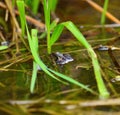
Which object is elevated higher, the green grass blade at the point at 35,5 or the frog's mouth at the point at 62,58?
the green grass blade at the point at 35,5

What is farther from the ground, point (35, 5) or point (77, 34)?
point (35, 5)

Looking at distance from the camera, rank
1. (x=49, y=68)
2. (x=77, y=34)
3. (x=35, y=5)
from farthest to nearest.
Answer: (x=35, y=5)
(x=49, y=68)
(x=77, y=34)

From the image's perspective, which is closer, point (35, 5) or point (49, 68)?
point (49, 68)

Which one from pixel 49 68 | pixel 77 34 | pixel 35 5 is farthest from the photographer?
pixel 35 5

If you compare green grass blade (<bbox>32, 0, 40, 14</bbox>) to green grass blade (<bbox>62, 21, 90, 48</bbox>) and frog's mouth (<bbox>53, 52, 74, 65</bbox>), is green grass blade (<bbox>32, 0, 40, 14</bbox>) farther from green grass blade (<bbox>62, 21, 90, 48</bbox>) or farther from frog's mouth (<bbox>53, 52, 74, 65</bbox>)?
green grass blade (<bbox>62, 21, 90, 48</bbox>)

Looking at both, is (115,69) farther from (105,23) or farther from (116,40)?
(105,23)

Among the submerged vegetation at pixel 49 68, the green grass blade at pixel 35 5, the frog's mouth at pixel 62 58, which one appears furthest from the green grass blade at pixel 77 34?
the green grass blade at pixel 35 5

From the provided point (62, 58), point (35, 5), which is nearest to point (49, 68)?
point (62, 58)

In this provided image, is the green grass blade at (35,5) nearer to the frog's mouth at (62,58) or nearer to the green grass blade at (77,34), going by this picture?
the frog's mouth at (62,58)

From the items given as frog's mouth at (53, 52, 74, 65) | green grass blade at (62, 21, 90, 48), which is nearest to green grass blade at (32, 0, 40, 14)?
frog's mouth at (53, 52, 74, 65)

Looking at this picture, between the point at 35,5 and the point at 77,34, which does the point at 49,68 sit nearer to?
the point at 77,34

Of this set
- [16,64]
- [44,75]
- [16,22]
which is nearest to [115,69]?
[44,75]
